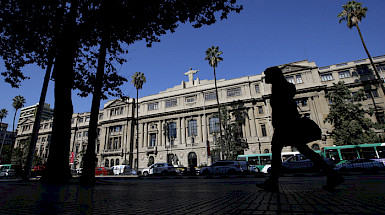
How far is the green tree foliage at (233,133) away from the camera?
2920cm

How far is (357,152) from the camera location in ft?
63.7

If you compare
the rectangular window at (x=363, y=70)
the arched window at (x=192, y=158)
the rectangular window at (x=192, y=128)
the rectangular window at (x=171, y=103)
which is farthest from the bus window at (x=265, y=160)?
the rectangular window at (x=363, y=70)

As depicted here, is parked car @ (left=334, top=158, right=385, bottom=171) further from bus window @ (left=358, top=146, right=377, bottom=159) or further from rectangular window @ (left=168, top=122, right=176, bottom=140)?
rectangular window @ (left=168, top=122, right=176, bottom=140)

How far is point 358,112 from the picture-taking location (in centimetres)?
2423

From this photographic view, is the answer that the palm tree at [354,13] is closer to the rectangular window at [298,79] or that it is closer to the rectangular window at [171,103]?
the rectangular window at [298,79]

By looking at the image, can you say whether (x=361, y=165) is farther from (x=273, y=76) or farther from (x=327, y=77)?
(x=327, y=77)

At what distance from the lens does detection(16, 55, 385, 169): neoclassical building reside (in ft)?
102

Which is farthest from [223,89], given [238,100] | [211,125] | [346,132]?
[346,132]

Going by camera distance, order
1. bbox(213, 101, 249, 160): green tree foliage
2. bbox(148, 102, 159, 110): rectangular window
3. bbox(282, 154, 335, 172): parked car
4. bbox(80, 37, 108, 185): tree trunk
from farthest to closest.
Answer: bbox(148, 102, 159, 110): rectangular window, bbox(213, 101, 249, 160): green tree foliage, bbox(282, 154, 335, 172): parked car, bbox(80, 37, 108, 185): tree trunk

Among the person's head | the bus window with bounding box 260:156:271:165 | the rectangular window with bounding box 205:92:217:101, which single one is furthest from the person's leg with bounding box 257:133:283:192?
the rectangular window with bounding box 205:92:217:101

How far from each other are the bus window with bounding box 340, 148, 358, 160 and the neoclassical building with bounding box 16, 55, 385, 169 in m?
7.86

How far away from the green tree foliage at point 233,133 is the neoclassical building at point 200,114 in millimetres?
773

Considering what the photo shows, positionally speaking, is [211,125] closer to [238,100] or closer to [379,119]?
[238,100]

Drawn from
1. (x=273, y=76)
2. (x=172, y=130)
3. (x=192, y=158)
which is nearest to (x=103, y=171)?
(x=172, y=130)
